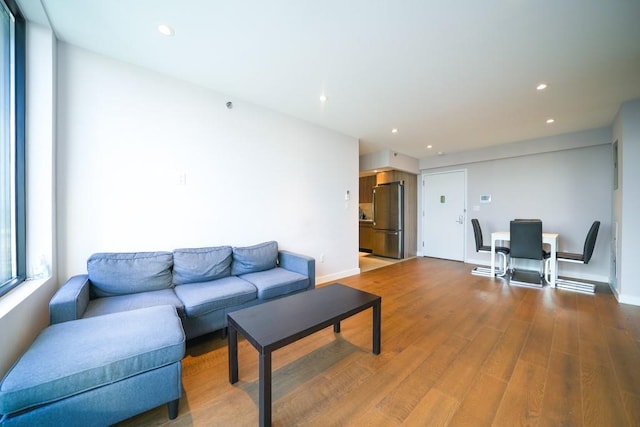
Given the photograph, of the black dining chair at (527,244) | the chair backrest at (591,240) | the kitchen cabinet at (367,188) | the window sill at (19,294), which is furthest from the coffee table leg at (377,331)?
the kitchen cabinet at (367,188)

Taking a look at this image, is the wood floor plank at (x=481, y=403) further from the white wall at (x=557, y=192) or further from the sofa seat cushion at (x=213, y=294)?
the white wall at (x=557, y=192)

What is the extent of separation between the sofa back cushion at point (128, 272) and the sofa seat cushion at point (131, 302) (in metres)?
0.07

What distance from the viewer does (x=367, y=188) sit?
6.65m

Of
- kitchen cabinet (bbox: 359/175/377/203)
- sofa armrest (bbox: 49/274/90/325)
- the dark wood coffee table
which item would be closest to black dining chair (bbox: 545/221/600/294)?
the dark wood coffee table

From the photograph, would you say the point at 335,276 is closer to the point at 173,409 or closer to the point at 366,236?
the point at 366,236

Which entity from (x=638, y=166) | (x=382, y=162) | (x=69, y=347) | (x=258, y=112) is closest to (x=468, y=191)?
(x=382, y=162)

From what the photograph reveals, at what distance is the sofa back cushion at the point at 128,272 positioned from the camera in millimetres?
2027

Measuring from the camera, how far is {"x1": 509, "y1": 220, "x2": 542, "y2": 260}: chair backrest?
148 inches

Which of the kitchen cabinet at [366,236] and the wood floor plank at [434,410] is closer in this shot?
the wood floor plank at [434,410]

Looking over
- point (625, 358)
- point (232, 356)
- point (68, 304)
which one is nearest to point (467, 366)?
point (625, 358)

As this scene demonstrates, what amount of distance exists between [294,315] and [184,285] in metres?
1.35

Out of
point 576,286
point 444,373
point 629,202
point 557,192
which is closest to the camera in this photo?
point 444,373

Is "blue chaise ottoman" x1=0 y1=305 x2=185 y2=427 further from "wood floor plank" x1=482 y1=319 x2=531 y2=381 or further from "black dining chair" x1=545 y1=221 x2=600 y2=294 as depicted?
"black dining chair" x1=545 y1=221 x2=600 y2=294

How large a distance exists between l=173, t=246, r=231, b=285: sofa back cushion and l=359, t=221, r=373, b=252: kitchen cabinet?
4.45m
